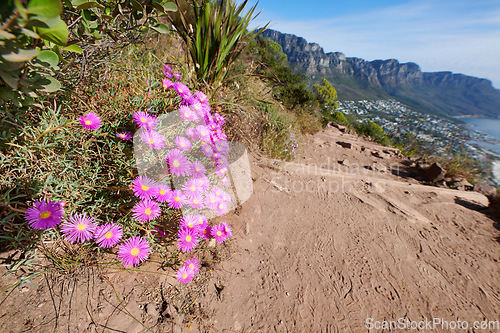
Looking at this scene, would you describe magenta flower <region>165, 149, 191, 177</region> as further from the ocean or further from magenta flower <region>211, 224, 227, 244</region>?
the ocean

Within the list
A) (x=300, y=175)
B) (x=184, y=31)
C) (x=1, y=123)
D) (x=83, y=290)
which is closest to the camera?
(x=1, y=123)

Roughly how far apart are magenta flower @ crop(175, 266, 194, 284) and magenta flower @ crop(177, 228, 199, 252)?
0.11 meters

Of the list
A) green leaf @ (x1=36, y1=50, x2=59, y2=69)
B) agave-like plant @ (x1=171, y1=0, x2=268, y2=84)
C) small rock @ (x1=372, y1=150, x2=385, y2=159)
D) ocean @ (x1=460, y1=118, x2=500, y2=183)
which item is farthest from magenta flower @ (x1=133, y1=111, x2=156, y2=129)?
ocean @ (x1=460, y1=118, x2=500, y2=183)

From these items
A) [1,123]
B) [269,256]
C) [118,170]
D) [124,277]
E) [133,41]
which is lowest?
[269,256]

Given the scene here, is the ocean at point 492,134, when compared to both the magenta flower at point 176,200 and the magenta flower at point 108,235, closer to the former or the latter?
the magenta flower at point 176,200

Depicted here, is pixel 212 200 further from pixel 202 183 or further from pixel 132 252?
pixel 132 252

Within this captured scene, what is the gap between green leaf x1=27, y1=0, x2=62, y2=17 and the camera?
0.44 m

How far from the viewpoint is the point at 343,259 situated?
168cm

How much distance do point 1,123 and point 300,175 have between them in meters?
2.72

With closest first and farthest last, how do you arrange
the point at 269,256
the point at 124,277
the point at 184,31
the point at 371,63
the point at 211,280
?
1. the point at 124,277
2. the point at 211,280
3. the point at 269,256
4. the point at 184,31
5. the point at 371,63

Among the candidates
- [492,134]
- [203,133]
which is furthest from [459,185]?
[492,134]

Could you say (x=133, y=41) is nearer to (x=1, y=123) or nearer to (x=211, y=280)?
(x=1, y=123)

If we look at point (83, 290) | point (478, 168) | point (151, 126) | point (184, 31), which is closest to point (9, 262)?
point (83, 290)

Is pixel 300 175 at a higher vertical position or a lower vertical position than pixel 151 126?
lower
